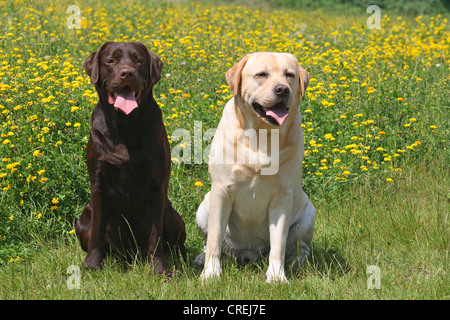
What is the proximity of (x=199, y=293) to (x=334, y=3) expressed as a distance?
11.2 meters

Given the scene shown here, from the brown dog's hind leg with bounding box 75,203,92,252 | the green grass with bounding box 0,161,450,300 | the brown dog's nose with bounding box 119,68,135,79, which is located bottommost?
the green grass with bounding box 0,161,450,300

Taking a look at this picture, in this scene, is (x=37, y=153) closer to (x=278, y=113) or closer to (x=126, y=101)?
(x=126, y=101)

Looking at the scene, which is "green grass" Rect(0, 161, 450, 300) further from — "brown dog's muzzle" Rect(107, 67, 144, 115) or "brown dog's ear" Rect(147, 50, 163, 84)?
"brown dog's ear" Rect(147, 50, 163, 84)

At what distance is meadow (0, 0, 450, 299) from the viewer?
3.91 meters

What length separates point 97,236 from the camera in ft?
13.3

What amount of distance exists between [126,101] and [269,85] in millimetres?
866

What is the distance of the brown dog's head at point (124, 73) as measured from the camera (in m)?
3.77

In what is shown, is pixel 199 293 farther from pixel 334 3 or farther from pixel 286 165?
pixel 334 3

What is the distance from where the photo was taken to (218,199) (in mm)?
3973

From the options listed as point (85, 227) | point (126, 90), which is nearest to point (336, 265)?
point (85, 227)

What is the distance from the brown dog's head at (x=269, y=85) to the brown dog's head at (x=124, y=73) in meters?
0.52

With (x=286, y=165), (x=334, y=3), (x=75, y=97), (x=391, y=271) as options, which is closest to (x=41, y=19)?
(x=75, y=97)

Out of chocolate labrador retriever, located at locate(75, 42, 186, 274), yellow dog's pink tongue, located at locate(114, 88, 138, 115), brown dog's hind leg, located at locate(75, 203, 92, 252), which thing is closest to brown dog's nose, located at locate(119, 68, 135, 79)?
chocolate labrador retriever, located at locate(75, 42, 186, 274)

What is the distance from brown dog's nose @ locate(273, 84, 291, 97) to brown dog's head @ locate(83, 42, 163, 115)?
78 cm
